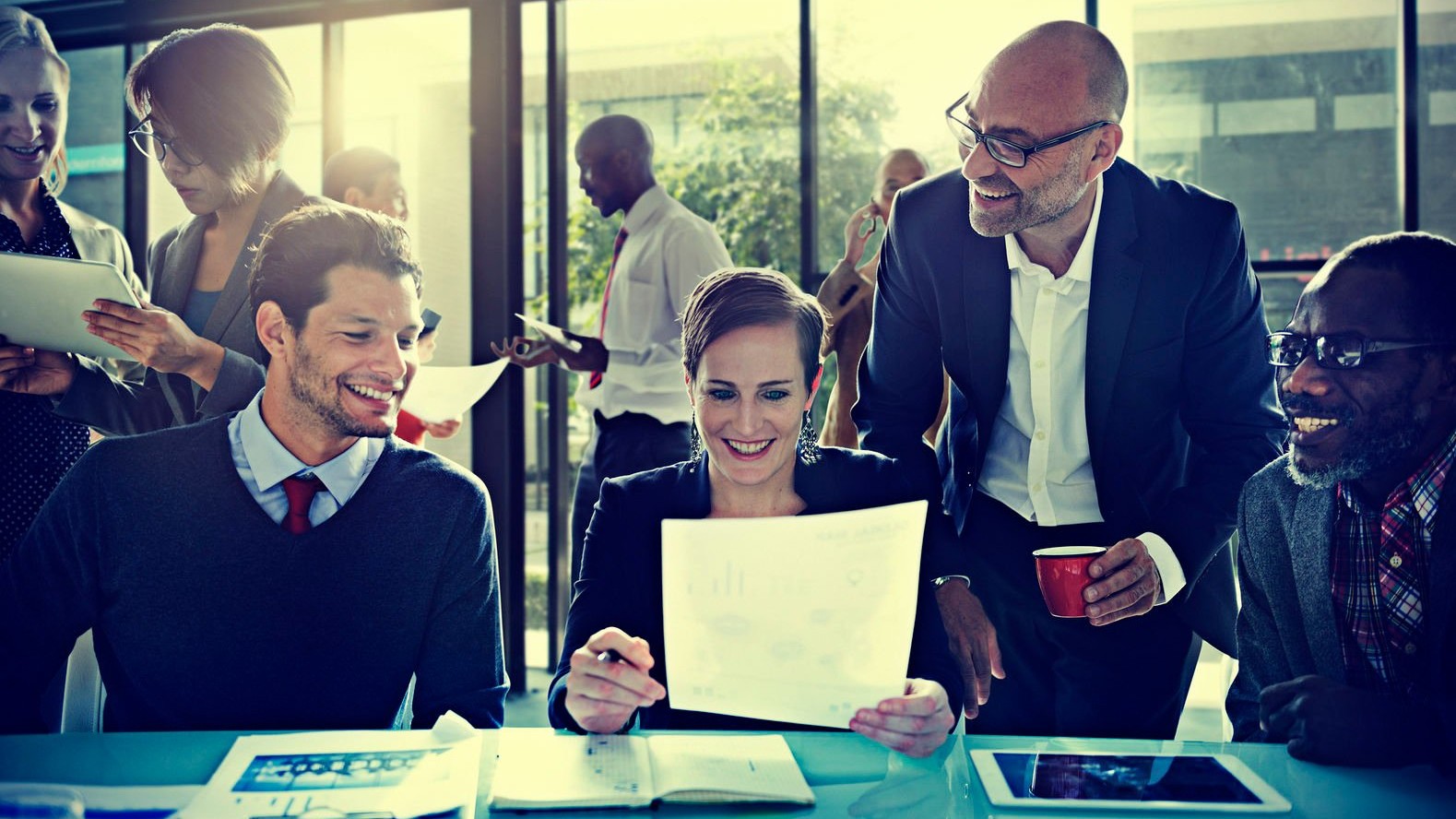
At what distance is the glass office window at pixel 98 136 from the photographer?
4691 mm

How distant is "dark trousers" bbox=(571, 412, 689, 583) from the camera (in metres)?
3.42

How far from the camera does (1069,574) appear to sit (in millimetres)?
1630

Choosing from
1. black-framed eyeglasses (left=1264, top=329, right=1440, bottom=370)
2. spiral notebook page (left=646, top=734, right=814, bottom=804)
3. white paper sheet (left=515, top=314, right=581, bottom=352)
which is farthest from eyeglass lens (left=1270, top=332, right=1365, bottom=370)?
white paper sheet (left=515, top=314, right=581, bottom=352)

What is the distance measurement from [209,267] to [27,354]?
0.34 meters

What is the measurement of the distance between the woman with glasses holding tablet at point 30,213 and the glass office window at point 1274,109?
9.91 ft

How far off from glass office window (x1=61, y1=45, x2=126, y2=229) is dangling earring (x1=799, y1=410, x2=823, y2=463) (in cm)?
389

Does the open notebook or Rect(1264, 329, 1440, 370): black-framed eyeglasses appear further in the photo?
Rect(1264, 329, 1440, 370): black-framed eyeglasses

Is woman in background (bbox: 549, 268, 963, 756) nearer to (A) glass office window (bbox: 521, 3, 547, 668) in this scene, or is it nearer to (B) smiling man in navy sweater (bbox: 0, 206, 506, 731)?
(B) smiling man in navy sweater (bbox: 0, 206, 506, 731)

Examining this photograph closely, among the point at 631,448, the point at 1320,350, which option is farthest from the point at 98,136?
the point at 1320,350

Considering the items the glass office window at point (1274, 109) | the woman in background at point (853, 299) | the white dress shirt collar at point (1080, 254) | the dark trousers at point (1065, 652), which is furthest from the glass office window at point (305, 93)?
the dark trousers at point (1065, 652)

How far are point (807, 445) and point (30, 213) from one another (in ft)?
5.54

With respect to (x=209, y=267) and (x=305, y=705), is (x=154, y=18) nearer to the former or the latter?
(x=209, y=267)

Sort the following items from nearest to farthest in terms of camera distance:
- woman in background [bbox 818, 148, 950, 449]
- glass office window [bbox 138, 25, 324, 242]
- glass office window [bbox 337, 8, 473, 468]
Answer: woman in background [bbox 818, 148, 950, 449], glass office window [bbox 337, 8, 473, 468], glass office window [bbox 138, 25, 324, 242]

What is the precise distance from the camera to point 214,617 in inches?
63.8
